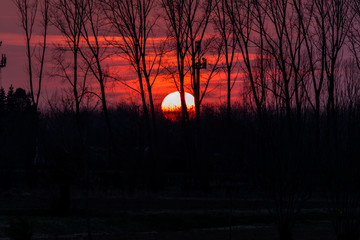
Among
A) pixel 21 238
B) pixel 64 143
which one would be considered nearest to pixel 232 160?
pixel 64 143

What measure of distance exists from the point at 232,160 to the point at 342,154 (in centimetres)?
2247

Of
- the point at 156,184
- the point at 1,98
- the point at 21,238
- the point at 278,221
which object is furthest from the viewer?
the point at 1,98

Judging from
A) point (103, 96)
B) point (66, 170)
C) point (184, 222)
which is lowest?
point (184, 222)

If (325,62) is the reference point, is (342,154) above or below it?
below

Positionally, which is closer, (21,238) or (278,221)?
(21,238)

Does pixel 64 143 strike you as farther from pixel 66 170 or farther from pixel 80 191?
pixel 80 191

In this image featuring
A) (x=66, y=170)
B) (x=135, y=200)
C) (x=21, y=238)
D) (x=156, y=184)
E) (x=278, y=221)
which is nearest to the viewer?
(x=21, y=238)

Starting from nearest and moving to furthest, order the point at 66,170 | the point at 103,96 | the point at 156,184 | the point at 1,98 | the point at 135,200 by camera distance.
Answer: the point at 66,170
the point at 135,200
the point at 156,184
the point at 103,96
the point at 1,98

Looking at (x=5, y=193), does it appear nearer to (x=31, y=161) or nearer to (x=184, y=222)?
(x=31, y=161)

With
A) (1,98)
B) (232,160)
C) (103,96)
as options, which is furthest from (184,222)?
(1,98)

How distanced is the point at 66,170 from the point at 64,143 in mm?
1458

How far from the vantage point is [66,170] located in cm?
2211

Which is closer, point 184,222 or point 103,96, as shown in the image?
point 184,222

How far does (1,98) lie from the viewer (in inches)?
3479
